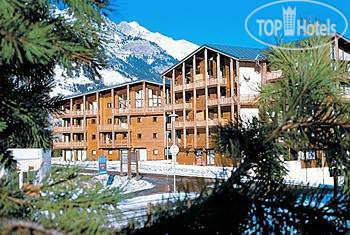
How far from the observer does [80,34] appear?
0.94 meters

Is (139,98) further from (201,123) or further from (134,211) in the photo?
(134,211)

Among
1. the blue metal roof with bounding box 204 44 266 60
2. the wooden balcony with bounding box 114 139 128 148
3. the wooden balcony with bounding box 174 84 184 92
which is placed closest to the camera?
the blue metal roof with bounding box 204 44 266 60

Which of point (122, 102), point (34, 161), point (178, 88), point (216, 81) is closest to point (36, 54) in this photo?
point (34, 161)

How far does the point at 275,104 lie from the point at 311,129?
0.10m

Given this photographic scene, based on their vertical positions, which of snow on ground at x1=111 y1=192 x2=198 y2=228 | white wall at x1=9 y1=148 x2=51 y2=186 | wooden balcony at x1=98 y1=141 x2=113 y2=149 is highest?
wooden balcony at x1=98 y1=141 x2=113 y2=149

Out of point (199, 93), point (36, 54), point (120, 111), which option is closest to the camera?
point (36, 54)

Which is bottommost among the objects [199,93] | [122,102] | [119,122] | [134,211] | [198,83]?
[134,211]

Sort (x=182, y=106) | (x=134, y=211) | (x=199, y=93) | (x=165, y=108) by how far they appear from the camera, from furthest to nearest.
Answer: (x=165, y=108) → (x=182, y=106) → (x=199, y=93) → (x=134, y=211)

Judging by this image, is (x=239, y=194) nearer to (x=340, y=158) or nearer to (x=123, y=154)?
(x=340, y=158)

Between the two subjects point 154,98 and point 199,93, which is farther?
point 154,98

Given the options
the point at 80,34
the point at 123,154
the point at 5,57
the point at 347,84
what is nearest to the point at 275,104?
the point at 347,84

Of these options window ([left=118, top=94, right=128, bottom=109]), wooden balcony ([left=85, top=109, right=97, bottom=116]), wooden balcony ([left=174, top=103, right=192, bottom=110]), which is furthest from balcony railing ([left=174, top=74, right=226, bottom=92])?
wooden balcony ([left=85, top=109, right=97, bottom=116])

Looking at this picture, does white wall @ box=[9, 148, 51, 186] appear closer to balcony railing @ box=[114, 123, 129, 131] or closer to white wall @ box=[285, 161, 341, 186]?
white wall @ box=[285, 161, 341, 186]

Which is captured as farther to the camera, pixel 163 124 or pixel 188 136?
pixel 163 124
